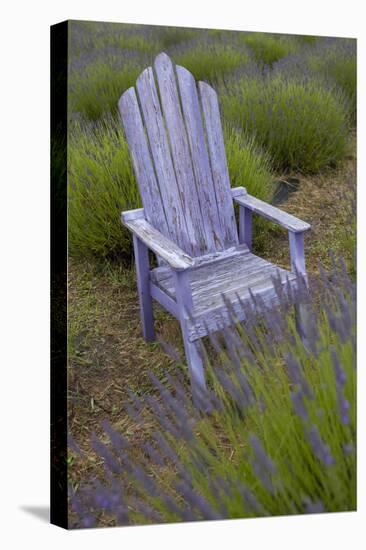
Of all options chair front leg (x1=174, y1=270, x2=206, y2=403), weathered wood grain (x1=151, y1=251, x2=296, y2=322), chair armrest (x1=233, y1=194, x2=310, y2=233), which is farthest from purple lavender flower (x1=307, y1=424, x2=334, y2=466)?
chair armrest (x1=233, y1=194, x2=310, y2=233)

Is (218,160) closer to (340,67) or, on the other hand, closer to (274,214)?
(274,214)

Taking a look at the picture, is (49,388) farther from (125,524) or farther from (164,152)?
(164,152)

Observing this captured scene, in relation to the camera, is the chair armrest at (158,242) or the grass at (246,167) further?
the grass at (246,167)

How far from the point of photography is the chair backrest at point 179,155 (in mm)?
2559

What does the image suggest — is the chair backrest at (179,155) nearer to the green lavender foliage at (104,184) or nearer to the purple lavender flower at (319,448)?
the green lavender foliage at (104,184)

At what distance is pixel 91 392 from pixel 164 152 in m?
1.03

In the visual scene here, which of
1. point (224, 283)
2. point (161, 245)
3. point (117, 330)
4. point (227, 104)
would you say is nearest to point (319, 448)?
point (161, 245)

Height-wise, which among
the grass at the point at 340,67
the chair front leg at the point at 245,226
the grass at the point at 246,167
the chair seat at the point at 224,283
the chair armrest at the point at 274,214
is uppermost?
the grass at the point at 340,67

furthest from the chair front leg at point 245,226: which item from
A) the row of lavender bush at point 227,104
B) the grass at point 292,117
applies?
the grass at point 292,117

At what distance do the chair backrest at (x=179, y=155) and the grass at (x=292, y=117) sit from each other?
1.98 ft

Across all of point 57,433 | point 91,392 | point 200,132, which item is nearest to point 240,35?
point 200,132

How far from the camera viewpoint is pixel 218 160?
8.99 feet

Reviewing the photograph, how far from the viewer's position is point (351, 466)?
64.7 inches

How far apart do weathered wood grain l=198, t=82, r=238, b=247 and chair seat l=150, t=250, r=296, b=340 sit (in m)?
0.13
